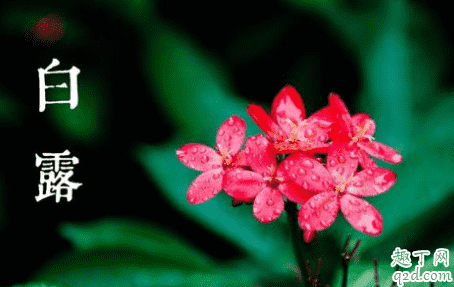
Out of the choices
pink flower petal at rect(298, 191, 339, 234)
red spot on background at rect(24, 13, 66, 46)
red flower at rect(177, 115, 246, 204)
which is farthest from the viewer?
red spot on background at rect(24, 13, 66, 46)

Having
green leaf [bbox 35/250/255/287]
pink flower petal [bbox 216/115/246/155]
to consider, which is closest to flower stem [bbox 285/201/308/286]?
pink flower petal [bbox 216/115/246/155]

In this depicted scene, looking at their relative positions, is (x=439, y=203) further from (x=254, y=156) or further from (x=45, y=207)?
(x=45, y=207)

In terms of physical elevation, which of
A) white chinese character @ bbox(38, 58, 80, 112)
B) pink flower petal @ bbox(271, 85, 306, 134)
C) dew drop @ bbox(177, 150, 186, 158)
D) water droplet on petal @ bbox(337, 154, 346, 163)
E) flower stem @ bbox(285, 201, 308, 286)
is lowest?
flower stem @ bbox(285, 201, 308, 286)

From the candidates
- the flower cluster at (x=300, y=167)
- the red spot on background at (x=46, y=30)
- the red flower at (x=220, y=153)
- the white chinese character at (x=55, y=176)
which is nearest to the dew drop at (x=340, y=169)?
the flower cluster at (x=300, y=167)

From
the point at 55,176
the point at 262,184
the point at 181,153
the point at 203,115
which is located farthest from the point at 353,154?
the point at 55,176

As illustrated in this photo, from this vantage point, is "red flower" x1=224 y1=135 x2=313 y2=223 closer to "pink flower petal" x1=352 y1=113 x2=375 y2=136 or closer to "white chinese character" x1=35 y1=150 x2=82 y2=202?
"pink flower petal" x1=352 y1=113 x2=375 y2=136

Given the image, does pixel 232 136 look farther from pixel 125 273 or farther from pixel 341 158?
pixel 125 273
